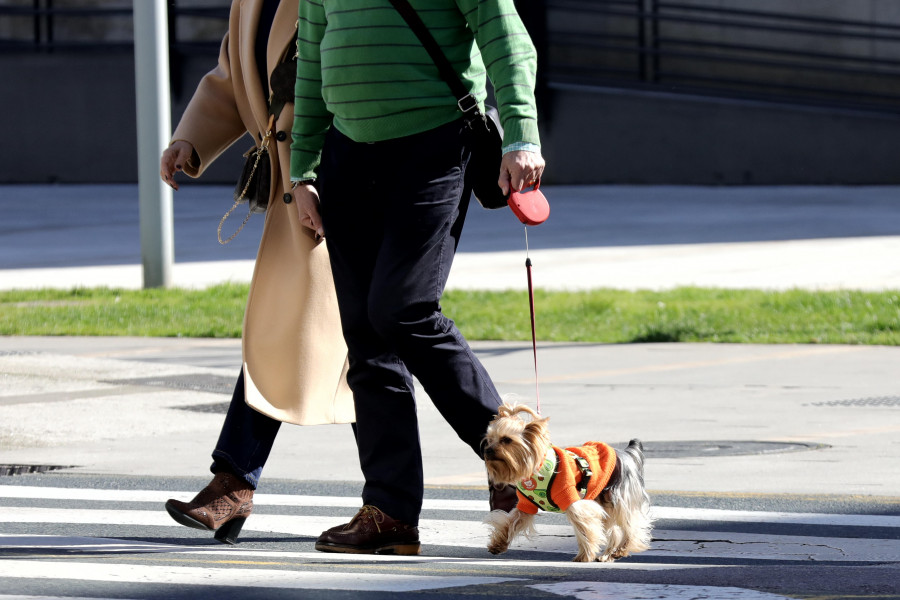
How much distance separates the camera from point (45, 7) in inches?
1092

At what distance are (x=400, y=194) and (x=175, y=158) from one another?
1070mm

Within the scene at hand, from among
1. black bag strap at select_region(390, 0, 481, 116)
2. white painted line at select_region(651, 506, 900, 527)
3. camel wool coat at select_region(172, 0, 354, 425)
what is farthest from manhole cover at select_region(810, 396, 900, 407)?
black bag strap at select_region(390, 0, 481, 116)

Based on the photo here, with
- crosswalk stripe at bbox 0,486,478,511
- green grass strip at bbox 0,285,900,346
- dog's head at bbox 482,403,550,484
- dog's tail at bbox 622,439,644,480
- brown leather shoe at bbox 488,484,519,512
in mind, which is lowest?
crosswalk stripe at bbox 0,486,478,511

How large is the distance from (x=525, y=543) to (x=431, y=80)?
4.83 ft

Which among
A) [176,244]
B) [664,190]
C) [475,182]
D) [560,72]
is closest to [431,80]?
[475,182]

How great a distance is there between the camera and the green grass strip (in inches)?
400

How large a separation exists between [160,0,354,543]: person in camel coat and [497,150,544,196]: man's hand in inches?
34.5

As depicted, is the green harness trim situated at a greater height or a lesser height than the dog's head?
lesser

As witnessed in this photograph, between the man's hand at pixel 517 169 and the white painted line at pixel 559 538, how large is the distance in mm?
1177

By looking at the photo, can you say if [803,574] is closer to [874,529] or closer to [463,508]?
[874,529]

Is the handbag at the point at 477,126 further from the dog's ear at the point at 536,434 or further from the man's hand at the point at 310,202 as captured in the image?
the dog's ear at the point at 536,434

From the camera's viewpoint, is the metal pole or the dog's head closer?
the dog's head

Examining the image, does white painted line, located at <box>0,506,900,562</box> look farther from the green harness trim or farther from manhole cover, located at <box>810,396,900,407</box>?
manhole cover, located at <box>810,396,900,407</box>

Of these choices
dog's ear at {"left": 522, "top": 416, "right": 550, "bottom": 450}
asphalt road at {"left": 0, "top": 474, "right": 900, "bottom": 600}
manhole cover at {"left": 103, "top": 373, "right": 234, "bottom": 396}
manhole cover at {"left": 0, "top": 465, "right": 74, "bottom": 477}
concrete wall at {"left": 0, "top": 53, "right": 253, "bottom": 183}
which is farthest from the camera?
concrete wall at {"left": 0, "top": 53, "right": 253, "bottom": 183}
